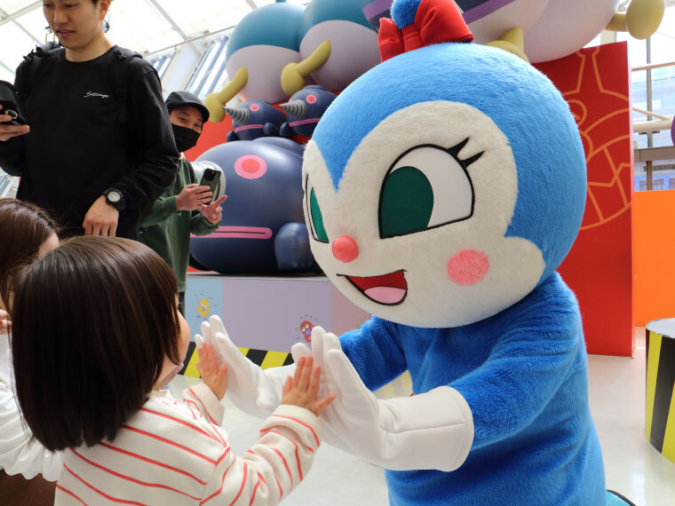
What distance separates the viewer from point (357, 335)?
1018 millimetres

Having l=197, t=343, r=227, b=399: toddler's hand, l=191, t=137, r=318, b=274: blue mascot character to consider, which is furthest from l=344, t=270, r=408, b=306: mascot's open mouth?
l=191, t=137, r=318, b=274: blue mascot character

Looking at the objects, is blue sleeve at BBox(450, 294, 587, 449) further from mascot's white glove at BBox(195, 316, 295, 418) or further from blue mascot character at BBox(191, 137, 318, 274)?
blue mascot character at BBox(191, 137, 318, 274)

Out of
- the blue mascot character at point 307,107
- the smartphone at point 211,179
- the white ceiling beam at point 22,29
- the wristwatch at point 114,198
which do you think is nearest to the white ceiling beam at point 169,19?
the white ceiling beam at point 22,29

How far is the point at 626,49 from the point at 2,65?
8832mm

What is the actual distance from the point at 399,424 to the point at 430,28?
60 centimetres

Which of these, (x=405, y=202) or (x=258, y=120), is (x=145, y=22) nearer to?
(x=258, y=120)

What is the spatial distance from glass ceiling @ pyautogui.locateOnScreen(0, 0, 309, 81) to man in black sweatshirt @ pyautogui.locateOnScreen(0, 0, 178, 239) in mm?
6475

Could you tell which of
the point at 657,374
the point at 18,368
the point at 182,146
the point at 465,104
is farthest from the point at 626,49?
the point at 18,368

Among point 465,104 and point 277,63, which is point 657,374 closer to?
point 465,104

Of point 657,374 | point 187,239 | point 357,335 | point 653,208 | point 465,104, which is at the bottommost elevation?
point 653,208

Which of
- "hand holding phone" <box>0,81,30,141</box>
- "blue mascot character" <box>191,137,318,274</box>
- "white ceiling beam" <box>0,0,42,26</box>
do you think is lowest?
"blue mascot character" <box>191,137,318,274</box>

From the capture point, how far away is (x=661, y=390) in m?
1.73

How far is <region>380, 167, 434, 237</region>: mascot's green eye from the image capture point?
77 centimetres

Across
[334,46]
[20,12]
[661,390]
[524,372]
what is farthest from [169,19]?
[524,372]
